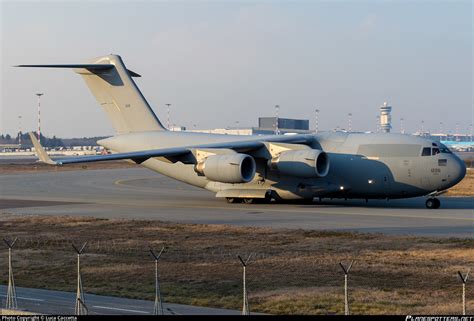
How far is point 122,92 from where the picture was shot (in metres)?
39.9

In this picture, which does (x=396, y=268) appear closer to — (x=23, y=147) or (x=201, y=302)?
(x=201, y=302)

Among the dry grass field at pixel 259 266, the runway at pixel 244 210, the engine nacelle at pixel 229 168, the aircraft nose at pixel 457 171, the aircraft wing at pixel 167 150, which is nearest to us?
the dry grass field at pixel 259 266

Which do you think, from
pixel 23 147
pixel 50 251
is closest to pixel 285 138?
pixel 50 251

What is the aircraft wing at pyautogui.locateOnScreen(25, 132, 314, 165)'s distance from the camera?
3428cm

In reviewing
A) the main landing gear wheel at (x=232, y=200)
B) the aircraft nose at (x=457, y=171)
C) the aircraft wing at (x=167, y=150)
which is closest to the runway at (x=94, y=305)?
the aircraft wing at (x=167, y=150)

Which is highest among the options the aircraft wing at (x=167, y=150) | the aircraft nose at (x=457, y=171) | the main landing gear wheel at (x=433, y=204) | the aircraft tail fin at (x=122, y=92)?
the aircraft tail fin at (x=122, y=92)

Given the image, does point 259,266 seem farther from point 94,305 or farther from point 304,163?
point 304,163

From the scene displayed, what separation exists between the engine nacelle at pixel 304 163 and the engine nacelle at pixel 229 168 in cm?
137

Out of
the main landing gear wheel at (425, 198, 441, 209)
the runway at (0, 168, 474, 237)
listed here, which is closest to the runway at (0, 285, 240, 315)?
the runway at (0, 168, 474, 237)

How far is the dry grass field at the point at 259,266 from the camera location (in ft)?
49.4

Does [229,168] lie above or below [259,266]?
above

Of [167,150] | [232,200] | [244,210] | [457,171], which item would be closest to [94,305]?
[244,210]

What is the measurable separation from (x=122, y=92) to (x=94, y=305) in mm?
26187

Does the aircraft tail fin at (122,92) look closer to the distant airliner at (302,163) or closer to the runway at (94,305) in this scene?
the distant airliner at (302,163)
